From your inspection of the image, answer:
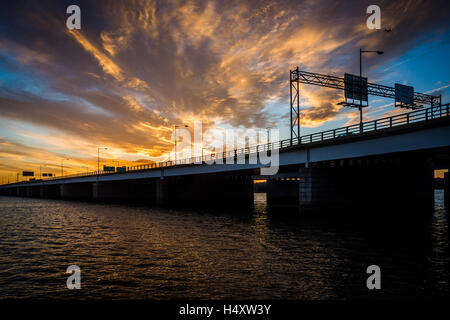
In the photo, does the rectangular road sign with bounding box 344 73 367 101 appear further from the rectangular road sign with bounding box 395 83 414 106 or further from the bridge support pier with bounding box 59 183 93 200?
the bridge support pier with bounding box 59 183 93 200

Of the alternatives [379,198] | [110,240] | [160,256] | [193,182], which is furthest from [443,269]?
[193,182]

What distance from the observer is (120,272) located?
39.4 feet

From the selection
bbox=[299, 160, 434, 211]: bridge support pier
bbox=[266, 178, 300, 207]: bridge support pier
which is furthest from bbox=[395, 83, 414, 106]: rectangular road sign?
bbox=[266, 178, 300, 207]: bridge support pier

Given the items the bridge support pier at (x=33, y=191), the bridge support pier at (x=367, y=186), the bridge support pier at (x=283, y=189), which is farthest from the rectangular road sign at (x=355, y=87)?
the bridge support pier at (x=33, y=191)

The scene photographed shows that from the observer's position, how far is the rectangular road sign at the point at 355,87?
42156mm

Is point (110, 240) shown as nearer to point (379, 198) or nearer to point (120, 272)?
point (120, 272)

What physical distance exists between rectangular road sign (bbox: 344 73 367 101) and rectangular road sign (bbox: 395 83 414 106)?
18.3ft

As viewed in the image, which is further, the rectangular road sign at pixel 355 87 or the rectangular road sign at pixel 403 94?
the rectangular road sign at pixel 403 94

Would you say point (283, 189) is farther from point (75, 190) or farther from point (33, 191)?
point (33, 191)

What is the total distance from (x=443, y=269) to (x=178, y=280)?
10.3 m

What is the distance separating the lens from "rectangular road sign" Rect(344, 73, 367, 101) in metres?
42.2

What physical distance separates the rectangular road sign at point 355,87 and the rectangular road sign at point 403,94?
557 centimetres

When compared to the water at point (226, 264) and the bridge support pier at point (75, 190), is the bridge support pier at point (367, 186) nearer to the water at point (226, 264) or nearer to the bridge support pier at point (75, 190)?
the water at point (226, 264)

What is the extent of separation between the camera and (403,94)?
4575 cm
